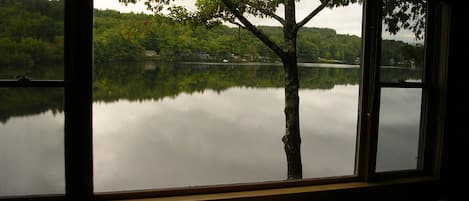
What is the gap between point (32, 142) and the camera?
1.56 meters

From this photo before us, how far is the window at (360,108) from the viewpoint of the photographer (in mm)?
1518

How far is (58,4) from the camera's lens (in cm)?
152

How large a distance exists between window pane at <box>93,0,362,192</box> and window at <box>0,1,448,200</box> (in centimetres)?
161

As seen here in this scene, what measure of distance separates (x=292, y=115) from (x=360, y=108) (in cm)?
258

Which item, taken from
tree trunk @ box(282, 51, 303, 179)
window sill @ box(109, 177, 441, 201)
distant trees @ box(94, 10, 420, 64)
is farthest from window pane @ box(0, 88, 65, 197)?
tree trunk @ box(282, 51, 303, 179)

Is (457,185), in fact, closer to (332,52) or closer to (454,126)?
(454,126)

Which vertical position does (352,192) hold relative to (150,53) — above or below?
below

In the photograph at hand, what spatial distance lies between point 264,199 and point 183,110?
2814 millimetres

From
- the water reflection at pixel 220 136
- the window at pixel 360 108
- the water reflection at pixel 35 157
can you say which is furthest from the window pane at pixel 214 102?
the water reflection at pixel 35 157

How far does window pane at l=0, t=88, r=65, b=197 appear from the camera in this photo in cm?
153

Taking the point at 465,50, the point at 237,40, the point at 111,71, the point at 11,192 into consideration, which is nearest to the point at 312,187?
the point at 465,50

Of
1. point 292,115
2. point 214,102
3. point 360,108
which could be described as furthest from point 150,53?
point 360,108

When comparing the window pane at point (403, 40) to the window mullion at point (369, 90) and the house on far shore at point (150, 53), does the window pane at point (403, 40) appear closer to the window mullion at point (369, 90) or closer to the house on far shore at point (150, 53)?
the window mullion at point (369, 90)

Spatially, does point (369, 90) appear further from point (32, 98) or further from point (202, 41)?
point (202, 41)
